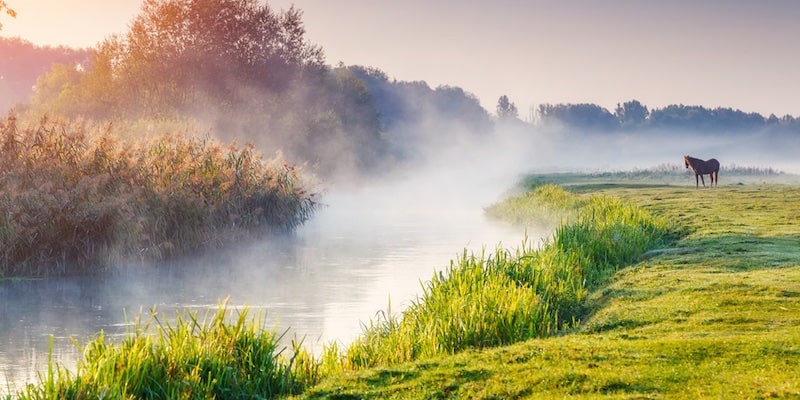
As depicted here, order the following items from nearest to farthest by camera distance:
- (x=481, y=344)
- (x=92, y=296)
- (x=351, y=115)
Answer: (x=481, y=344), (x=92, y=296), (x=351, y=115)

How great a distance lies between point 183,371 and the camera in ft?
30.9

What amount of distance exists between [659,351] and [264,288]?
12.6m

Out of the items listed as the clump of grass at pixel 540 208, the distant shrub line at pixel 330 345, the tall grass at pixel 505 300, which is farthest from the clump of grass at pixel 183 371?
the clump of grass at pixel 540 208

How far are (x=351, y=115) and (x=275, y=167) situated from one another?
154 feet

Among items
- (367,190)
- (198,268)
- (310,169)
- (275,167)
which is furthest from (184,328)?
(367,190)

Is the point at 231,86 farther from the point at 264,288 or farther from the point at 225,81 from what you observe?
the point at 264,288

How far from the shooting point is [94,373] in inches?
344

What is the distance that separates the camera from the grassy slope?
8.06 m

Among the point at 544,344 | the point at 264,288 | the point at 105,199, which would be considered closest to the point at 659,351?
the point at 544,344

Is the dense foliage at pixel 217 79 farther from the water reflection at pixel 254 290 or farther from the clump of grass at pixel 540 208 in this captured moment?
the water reflection at pixel 254 290

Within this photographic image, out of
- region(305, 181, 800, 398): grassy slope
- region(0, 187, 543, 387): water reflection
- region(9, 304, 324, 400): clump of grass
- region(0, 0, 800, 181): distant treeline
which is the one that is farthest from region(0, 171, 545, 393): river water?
region(0, 0, 800, 181): distant treeline

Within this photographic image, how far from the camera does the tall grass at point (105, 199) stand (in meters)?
20.3

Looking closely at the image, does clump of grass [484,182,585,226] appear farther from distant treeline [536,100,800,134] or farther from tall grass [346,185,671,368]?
distant treeline [536,100,800,134]

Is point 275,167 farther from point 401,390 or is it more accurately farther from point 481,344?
point 401,390
